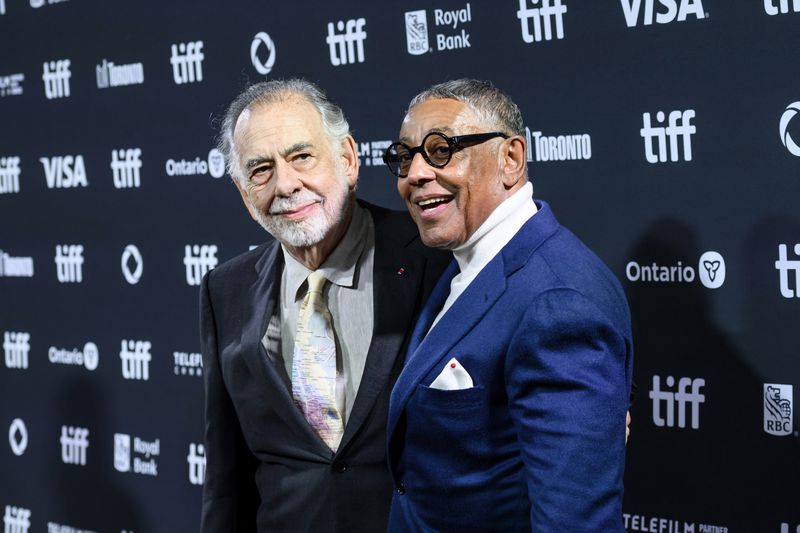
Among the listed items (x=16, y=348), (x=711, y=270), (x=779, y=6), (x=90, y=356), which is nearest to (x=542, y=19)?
(x=779, y=6)

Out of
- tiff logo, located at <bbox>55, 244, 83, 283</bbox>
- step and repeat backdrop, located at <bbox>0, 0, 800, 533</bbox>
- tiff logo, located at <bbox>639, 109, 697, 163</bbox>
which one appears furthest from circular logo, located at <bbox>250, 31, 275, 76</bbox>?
tiff logo, located at <bbox>639, 109, 697, 163</bbox>

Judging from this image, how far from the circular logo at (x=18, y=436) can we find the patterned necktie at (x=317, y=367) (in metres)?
2.62

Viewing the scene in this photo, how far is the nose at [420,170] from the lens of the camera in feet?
5.72

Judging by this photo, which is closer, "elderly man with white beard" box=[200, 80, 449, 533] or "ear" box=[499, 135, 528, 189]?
"ear" box=[499, 135, 528, 189]

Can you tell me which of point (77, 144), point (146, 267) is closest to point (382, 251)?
point (146, 267)

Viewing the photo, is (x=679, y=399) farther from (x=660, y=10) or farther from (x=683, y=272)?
(x=660, y=10)

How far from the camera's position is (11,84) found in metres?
4.14

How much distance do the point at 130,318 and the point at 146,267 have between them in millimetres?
240

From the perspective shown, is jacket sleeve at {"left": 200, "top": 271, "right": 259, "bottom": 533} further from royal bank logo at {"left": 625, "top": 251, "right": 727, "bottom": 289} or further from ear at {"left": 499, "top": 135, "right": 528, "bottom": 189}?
royal bank logo at {"left": 625, "top": 251, "right": 727, "bottom": 289}

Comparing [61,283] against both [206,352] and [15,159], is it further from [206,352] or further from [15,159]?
[206,352]

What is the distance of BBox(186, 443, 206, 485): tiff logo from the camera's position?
374 cm

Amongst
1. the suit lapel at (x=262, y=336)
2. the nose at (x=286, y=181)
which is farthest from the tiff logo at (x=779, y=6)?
the suit lapel at (x=262, y=336)

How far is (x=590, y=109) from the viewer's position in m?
2.69

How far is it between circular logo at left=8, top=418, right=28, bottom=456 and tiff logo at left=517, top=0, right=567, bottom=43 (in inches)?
116
